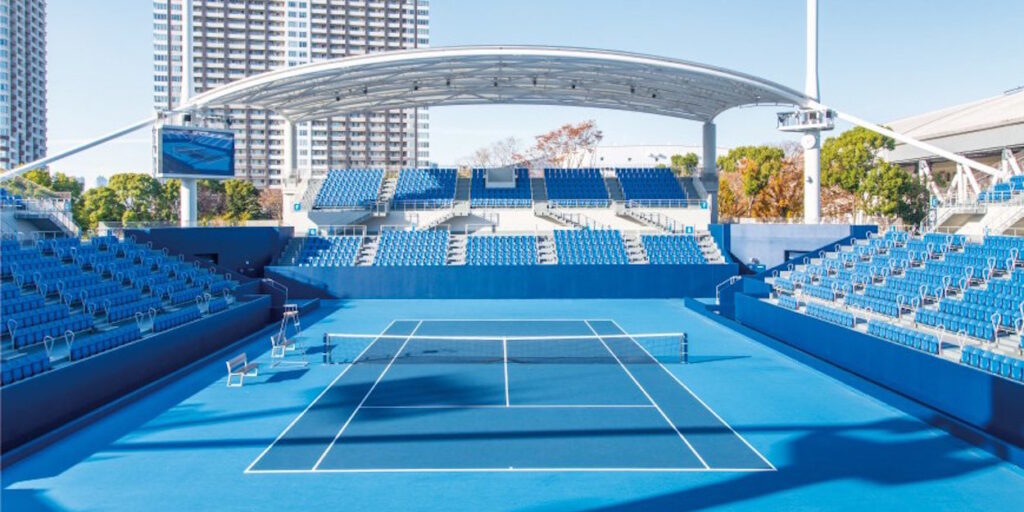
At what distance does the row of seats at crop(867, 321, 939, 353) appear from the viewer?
1513 centimetres

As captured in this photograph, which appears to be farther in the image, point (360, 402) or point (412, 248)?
point (412, 248)

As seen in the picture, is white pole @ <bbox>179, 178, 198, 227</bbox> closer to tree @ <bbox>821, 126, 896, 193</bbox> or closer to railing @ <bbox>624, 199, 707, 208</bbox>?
railing @ <bbox>624, 199, 707, 208</bbox>

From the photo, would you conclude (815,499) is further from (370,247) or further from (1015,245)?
(370,247)

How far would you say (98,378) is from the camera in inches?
562

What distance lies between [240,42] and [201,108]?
84.1 metres

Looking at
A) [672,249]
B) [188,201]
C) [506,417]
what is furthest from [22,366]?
[672,249]

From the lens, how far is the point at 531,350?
67.6ft

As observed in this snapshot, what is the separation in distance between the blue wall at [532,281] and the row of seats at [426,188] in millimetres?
9836

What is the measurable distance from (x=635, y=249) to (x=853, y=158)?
1905 centimetres

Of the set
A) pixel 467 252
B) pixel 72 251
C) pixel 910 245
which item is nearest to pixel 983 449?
pixel 910 245

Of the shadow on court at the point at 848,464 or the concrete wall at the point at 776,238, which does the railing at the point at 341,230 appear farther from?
the shadow on court at the point at 848,464

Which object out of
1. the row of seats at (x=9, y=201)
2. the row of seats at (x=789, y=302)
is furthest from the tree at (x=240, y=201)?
the row of seats at (x=789, y=302)

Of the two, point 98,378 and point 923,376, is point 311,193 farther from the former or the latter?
point 923,376

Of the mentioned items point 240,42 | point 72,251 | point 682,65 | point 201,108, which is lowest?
point 72,251
